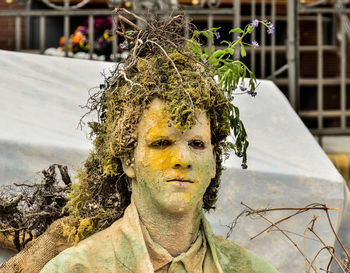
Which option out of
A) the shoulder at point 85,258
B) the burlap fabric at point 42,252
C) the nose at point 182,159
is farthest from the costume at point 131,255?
the burlap fabric at point 42,252

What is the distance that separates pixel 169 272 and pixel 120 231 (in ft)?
0.77

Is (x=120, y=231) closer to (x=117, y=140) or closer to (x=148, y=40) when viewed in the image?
(x=117, y=140)

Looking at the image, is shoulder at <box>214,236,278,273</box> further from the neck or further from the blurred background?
the blurred background

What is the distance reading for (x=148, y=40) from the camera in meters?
3.26

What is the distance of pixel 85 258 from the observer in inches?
121

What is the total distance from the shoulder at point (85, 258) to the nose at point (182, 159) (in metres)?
0.39

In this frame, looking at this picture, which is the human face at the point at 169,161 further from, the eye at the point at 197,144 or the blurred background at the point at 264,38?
the blurred background at the point at 264,38

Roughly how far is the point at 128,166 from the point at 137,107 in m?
0.23

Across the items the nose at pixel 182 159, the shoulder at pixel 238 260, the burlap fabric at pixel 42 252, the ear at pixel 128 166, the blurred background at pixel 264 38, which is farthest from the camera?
the blurred background at pixel 264 38

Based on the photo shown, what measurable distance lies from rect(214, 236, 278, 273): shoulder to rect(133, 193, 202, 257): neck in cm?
19

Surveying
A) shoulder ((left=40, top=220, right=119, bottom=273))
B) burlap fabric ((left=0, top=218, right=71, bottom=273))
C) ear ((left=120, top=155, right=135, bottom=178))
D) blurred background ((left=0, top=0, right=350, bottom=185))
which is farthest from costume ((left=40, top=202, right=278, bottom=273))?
blurred background ((left=0, top=0, right=350, bottom=185))

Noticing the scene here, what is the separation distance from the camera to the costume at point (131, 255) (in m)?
3.06

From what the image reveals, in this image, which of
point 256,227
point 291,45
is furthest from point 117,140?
point 291,45

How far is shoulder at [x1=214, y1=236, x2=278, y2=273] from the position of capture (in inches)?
130
